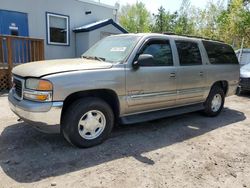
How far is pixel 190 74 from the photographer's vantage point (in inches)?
205

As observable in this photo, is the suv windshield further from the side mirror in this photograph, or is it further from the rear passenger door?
the rear passenger door

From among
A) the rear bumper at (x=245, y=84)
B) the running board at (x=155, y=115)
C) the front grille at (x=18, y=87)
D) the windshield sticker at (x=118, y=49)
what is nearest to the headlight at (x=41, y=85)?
the front grille at (x=18, y=87)

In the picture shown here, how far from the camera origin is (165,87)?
473 centimetres

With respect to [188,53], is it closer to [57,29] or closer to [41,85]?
[41,85]

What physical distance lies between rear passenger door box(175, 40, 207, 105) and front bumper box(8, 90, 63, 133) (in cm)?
256

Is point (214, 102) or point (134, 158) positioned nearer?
point (134, 158)

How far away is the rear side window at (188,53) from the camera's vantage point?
5.11 meters

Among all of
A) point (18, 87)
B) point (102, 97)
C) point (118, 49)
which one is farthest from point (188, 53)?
point (18, 87)

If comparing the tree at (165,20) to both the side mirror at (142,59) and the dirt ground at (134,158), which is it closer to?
the dirt ground at (134,158)

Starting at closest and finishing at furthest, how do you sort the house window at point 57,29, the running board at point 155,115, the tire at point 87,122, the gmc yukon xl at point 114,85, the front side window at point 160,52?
the gmc yukon xl at point 114,85 < the tire at point 87,122 < the running board at point 155,115 < the front side window at point 160,52 < the house window at point 57,29

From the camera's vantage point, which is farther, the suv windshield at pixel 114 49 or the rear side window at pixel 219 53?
the rear side window at pixel 219 53

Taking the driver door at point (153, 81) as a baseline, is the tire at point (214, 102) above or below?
below

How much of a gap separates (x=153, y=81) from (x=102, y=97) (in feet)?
3.29

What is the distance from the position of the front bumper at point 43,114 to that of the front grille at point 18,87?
206 mm
